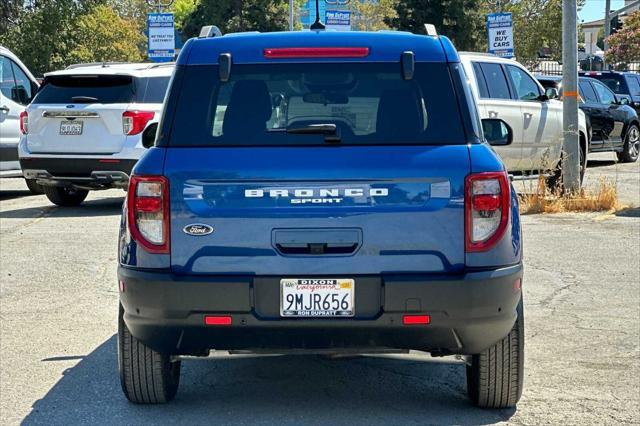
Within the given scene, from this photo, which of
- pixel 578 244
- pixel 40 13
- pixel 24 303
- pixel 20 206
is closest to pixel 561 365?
pixel 24 303

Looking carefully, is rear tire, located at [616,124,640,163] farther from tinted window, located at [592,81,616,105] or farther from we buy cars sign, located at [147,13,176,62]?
we buy cars sign, located at [147,13,176,62]

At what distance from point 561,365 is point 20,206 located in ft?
35.5

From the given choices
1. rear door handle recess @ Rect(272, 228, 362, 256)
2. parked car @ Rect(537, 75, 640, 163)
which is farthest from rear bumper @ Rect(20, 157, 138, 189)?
parked car @ Rect(537, 75, 640, 163)

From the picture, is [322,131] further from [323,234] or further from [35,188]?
[35,188]

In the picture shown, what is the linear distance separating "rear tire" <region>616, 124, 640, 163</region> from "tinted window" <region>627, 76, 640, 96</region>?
400cm

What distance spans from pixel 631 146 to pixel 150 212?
20042 mm

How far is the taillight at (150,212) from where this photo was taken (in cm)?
495

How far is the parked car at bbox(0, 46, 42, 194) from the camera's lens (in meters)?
16.0

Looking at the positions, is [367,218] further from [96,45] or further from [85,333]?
[96,45]

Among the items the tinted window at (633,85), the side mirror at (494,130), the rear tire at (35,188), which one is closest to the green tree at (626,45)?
the tinted window at (633,85)

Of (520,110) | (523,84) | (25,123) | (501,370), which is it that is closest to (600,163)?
(523,84)

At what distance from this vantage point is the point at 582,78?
21875 mm

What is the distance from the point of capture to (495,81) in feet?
49.4

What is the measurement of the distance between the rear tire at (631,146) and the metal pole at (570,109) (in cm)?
885
